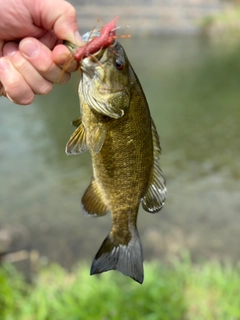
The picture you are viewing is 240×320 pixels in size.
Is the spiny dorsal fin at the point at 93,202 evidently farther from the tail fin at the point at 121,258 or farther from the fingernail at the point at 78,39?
the fingernail at the point at 78,39

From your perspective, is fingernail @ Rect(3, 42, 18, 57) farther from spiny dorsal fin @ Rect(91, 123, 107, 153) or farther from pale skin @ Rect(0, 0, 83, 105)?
spiny dorsal fin @ Rect(91, 123, 107, 153)

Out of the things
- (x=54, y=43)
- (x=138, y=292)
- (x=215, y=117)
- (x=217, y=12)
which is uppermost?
(x=54, y=43)

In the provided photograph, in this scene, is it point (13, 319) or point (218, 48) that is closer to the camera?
point (13, 319)

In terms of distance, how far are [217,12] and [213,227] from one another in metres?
25.9

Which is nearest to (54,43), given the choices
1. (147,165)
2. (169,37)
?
(147,165)

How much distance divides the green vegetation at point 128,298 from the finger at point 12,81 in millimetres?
2293

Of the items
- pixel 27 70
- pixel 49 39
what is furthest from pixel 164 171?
pixel 27 70

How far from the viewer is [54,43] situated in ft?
7.52

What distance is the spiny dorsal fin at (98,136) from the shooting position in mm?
1896

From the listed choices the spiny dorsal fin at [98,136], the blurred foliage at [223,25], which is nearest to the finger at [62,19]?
the spiny dorsal fin at [98,136]

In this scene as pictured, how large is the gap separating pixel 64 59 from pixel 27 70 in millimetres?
277

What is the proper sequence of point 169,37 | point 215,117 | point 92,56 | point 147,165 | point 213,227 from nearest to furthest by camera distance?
1. point 92,56
2. point 147,165
3. point 213,227
4. point 215,117
5. point 169,37

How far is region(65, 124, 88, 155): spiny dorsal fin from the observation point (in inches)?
78.1

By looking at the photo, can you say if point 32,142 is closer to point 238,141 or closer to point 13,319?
point 238,141
